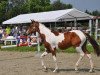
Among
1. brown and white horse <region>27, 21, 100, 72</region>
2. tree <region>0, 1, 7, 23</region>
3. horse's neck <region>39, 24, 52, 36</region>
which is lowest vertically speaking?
tree <region>0, 1, 7, 23</region>

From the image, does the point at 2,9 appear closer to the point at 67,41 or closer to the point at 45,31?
the point at 45,31

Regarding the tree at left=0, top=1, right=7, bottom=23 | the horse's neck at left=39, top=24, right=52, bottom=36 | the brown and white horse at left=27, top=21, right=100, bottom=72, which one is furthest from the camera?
the tree at left=0, top=1, right=7, bottom=23

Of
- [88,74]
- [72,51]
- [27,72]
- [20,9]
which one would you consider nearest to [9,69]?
[27,72]

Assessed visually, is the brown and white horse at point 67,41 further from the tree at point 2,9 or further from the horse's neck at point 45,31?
the tree at point 2,9

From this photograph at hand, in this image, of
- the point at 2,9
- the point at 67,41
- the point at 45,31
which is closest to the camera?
the point at 67,41

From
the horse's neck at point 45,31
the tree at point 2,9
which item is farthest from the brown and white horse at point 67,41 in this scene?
the tree at point 2,9

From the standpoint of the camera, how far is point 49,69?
12289mm

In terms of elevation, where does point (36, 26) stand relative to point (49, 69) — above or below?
above

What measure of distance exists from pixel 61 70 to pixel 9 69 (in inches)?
77.6

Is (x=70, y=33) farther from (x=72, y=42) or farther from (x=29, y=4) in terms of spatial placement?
(x=29, y=4)

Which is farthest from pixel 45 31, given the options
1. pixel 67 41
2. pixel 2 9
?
pixel 2 9

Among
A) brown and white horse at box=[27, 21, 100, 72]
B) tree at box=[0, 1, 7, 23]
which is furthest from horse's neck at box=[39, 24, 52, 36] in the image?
tree at box=[0, 1, 7, 23]

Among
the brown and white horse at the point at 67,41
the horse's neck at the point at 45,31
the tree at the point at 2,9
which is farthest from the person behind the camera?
the tree at the point at 2,9

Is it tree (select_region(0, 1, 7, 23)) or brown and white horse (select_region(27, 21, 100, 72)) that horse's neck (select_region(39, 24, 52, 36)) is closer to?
brown and white horse (select_region(27, 21, 100, 72))
